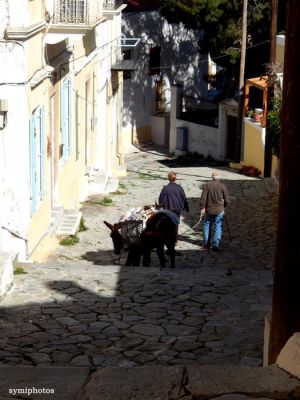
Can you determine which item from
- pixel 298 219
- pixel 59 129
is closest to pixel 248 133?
pixel 59 129

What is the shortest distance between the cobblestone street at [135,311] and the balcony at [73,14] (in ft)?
12.9

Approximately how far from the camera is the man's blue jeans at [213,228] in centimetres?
1459

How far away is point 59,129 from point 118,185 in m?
7.49

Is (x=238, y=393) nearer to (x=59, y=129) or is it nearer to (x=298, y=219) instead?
(x=298, y=219)

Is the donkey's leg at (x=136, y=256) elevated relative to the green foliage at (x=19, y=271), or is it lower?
lower

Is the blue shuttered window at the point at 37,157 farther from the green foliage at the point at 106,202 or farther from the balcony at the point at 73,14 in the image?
the green foliage at the point at 106,202

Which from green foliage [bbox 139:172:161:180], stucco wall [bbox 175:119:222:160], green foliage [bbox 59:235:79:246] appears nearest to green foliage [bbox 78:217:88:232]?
green foliage [bbox 59:235:79:246]

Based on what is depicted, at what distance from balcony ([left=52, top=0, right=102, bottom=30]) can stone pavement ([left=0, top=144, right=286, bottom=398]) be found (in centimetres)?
395

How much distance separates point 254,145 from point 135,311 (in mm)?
17762

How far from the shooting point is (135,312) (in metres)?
9.09

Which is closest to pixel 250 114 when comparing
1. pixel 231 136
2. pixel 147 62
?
pixel 231 136

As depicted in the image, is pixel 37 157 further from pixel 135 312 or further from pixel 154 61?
pixel 154 61

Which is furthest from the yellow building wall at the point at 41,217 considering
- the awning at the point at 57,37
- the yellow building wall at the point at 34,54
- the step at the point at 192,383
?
the step at the point at 192,383

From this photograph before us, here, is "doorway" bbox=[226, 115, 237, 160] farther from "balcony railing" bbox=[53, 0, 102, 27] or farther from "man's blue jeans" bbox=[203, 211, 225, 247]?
"man's blue jeans" bbox=[203, 211, 225, 247]
